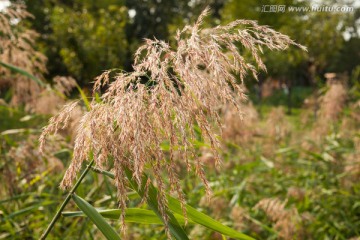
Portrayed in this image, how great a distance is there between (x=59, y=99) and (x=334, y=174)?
2.75 metres

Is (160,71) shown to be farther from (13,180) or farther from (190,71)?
(13,180)

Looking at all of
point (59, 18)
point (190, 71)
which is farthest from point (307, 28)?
point (190, 71)

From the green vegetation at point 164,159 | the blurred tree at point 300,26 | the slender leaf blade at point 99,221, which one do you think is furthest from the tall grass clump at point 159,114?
the blurred tree at point 300,26

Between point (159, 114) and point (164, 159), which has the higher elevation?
point (159, 114)

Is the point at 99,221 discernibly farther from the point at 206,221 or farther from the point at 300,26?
the point at 300,26

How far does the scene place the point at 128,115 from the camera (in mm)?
1155

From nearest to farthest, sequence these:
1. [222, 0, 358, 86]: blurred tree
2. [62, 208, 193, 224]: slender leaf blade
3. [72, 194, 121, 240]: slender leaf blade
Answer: [72, 194, 121, 240]: slender leaf blade
[62, 208, 193, 224]: slender leaf blade
[222, 0, 358, 86]: blurred tree

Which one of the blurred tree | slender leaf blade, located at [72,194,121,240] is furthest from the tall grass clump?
the blurred tree

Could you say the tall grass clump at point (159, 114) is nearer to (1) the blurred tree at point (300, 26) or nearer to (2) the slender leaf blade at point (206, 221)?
(2) the slender leaf blade at point (206, 221)

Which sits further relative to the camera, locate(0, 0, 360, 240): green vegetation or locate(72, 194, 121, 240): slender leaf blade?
locate(72, 194, 121, 240): slender leaf blade

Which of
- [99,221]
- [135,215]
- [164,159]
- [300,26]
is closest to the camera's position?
[164,159]

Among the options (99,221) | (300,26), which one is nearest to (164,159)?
(99,221)

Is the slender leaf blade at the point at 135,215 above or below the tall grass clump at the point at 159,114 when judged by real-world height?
below

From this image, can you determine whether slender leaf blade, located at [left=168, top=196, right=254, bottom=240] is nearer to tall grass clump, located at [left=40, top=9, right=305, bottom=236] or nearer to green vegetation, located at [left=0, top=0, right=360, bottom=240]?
green vegetation, located at [left=0, top=0, right=360, bottom=240]
